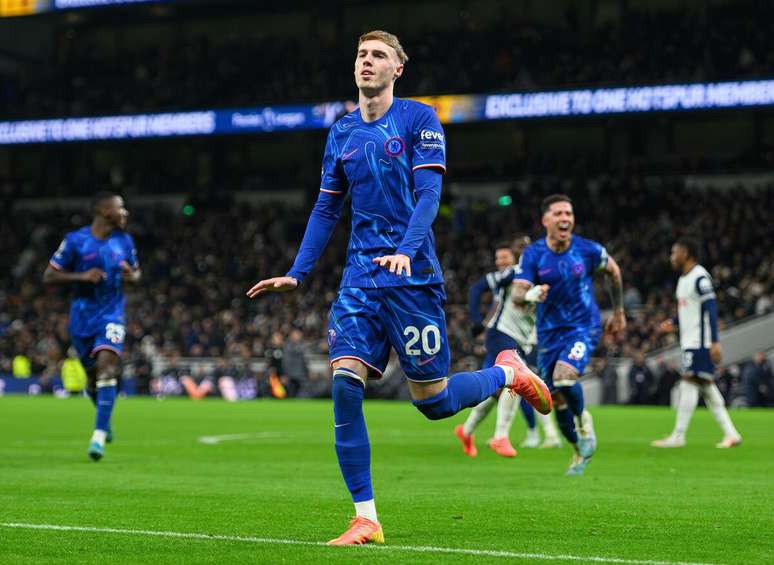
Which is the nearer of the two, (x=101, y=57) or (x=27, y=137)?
(x=27, y=137)

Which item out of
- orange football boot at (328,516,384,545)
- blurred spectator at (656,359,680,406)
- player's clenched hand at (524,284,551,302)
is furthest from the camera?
blurred spectator at (656,359,680,406)

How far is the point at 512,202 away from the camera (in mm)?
41406

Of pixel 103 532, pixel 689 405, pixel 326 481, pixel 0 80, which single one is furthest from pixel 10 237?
pixel 103 532

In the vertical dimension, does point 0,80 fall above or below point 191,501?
above

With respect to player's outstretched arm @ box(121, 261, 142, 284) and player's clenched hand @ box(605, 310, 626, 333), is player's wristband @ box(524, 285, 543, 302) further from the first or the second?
player's outstretched arm @ box(121, 261, 142, 284)

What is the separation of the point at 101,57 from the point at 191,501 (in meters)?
45.5

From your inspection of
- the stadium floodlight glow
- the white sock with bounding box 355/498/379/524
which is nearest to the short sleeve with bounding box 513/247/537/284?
the white sock with bounding box 355/498/379/524

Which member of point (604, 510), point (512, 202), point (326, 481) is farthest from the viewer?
point (512, 202)

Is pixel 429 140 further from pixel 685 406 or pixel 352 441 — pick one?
pixel 685 406

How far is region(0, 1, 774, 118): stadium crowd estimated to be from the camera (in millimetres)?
37844

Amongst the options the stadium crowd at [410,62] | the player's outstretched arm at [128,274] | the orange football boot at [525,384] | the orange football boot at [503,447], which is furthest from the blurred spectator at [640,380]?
the orange football boot at [525,384]

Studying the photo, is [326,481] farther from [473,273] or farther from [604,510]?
[473,273]

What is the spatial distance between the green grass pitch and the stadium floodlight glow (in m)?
18.6

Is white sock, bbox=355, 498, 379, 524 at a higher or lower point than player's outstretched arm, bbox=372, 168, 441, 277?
lower
